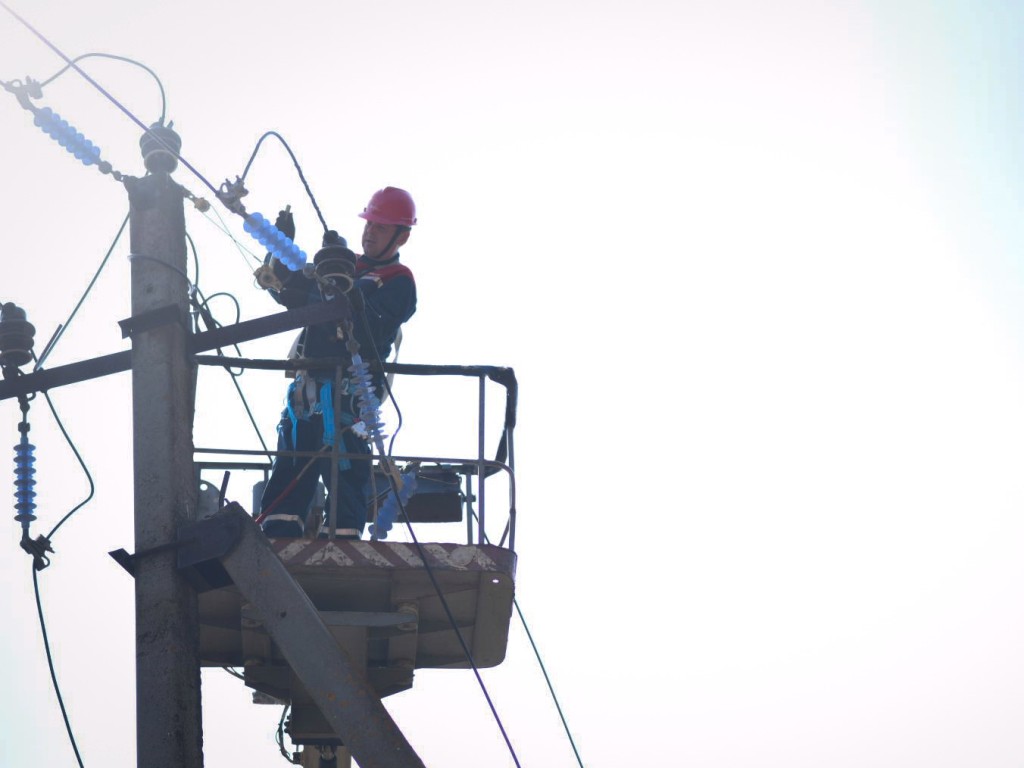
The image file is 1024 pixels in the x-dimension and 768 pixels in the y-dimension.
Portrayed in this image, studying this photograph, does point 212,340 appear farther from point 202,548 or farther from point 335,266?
point 202,548

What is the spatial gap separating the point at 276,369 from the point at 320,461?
71 centimetres

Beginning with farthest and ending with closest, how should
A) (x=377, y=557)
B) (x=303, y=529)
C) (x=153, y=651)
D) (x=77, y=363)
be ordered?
1. (x=303, y=529)
2. (x=377, y=557)
3. (x=77, y=363)
4. (x=153, y=651)

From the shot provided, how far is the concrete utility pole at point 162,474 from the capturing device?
638 cm

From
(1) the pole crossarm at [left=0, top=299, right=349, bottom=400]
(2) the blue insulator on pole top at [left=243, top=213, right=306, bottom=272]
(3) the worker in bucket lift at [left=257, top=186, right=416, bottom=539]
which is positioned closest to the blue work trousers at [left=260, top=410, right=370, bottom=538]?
(3) the worker in bucket lift at [left=257, top=186, right=416, bottom=539]

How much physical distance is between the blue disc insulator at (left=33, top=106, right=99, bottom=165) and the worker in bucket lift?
5.76ft

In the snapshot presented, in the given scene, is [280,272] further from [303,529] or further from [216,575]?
[216,575]

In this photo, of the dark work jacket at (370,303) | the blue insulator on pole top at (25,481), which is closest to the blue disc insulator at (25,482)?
the blue insulator on pole top at (25,481)

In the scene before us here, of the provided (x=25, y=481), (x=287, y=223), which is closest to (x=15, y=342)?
(x=25, y=481)

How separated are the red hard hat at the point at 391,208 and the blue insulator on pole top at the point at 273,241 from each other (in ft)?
8.11

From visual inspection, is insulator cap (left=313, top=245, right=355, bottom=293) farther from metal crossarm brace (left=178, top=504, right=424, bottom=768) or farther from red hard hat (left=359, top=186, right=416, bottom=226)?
red hard hat (left=359, top=186, right=416, bottom=226)

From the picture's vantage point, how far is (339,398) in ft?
28.9

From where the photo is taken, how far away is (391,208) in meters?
10.7

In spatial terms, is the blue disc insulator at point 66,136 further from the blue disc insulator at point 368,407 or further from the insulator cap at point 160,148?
the blue disc insulator at point 368,407

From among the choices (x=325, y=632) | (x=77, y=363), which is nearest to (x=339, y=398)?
(x=77, y=363)
